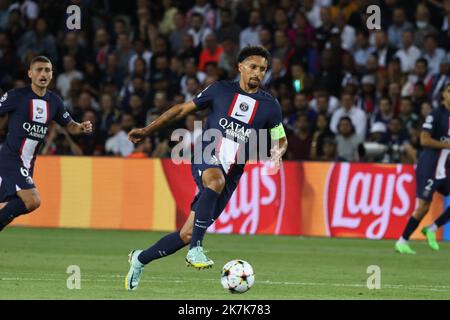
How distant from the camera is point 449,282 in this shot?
12.8m

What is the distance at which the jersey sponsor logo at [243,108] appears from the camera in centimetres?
1148

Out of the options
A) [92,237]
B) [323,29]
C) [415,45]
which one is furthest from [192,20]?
[92,237]

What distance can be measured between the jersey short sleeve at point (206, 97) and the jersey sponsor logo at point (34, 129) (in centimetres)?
309

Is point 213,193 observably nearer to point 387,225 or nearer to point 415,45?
point 387,225

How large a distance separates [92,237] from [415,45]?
7063 millimetres

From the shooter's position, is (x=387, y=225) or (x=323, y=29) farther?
(x=323, y=29)

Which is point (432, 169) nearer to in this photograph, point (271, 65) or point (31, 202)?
point (271, 65)

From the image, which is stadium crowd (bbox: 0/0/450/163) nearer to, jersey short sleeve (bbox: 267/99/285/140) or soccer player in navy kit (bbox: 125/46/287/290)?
jersey short sleeve (bbox: 267/99/285/140)

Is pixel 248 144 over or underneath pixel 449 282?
over

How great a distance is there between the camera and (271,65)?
72.9ft

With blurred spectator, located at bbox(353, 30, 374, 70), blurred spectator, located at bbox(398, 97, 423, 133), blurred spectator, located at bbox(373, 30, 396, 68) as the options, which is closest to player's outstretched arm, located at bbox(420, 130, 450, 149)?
blurred spectator, located at bbox(398, 97, 423, 133)

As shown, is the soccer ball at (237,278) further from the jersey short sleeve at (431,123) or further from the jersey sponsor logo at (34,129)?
the jersey short sleeve at (431,123)

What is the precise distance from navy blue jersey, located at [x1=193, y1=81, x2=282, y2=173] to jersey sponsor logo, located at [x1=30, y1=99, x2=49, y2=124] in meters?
3.04

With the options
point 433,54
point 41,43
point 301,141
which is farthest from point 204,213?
point 41,43
